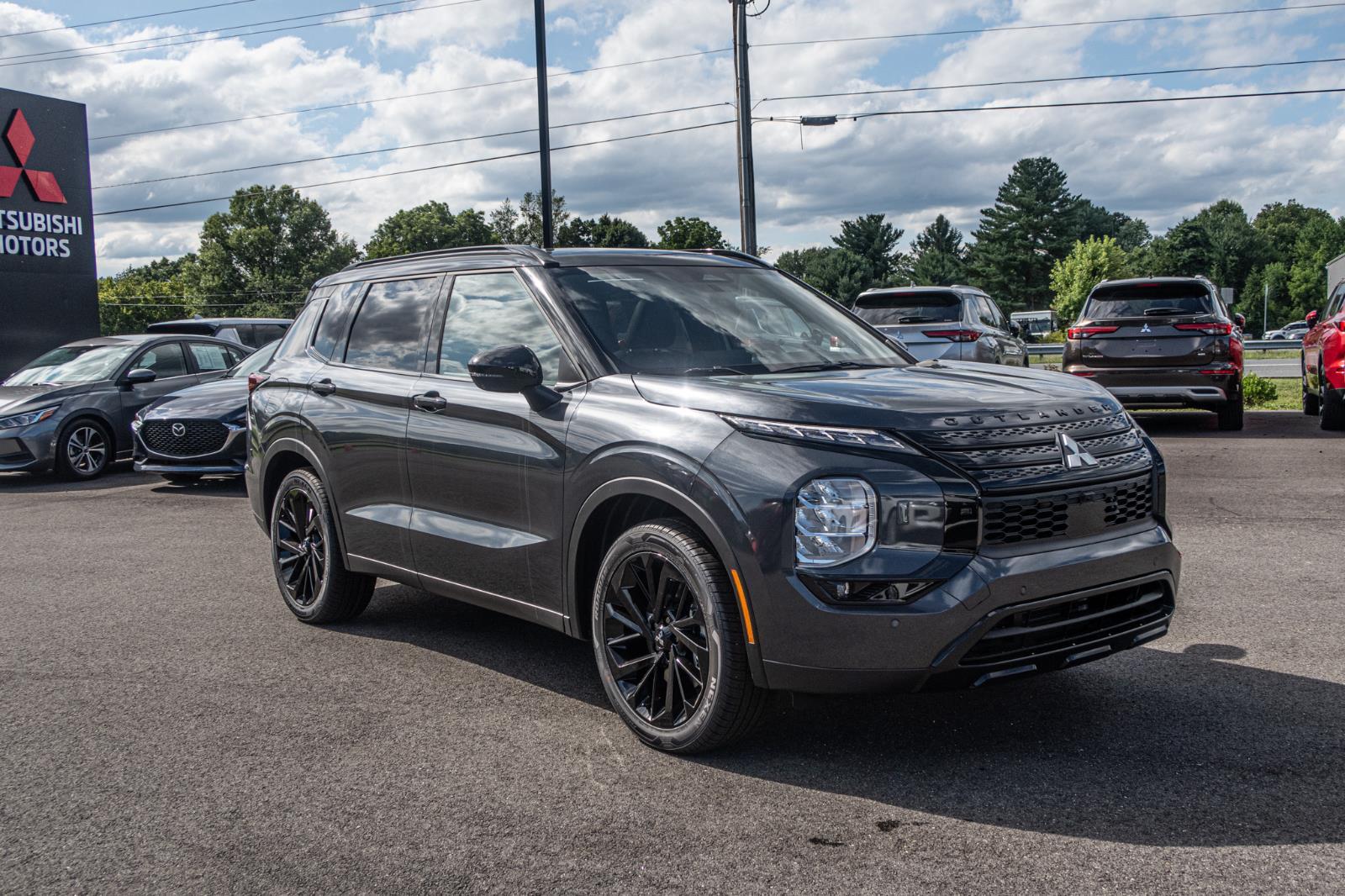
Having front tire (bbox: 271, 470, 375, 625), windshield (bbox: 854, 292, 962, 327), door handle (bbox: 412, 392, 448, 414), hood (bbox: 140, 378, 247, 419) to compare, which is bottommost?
front tire (bbox: 271, 470, 375, 625)

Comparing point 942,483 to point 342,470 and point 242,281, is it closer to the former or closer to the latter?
point 342,470

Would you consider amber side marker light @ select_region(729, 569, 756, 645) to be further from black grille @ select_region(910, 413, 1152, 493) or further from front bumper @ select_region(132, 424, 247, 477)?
→ front bumper @ select_region(132, 424, 247, 477)

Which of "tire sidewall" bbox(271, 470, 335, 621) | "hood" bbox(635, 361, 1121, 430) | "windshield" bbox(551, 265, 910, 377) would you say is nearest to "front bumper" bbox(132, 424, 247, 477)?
"tire sidewall" bbox(271, 470, 335, 621)

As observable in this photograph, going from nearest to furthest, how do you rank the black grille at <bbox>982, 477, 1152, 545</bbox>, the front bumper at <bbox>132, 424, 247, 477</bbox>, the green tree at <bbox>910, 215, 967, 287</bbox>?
the black grille at <bbox>982, 477, 1152, 545</bbox> → the front bumper at <bbox>132, 424, 247, 477</bbox> → the green tree at <bbox>910, 215, 967, 287</bbox>

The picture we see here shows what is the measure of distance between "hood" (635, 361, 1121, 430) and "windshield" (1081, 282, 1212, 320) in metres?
10.5

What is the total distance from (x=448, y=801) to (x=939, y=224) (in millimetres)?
136191

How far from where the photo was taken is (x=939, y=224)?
13400 cm

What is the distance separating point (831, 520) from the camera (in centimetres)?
365

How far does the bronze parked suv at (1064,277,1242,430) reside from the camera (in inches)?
548

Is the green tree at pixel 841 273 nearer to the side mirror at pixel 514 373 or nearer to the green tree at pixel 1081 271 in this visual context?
the green tree at pixel 1081 271

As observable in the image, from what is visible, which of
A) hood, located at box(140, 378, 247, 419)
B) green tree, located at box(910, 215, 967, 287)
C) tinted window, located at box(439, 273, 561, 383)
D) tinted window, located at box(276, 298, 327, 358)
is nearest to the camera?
tinted window, located at box(439, 273, 561, 383)

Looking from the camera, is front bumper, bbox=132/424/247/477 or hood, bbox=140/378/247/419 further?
hood, bbox=140/378/247/419

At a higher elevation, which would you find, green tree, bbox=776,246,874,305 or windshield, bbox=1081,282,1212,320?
green tree, bbox=776,246,874,305

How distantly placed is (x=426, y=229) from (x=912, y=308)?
98.4 m
